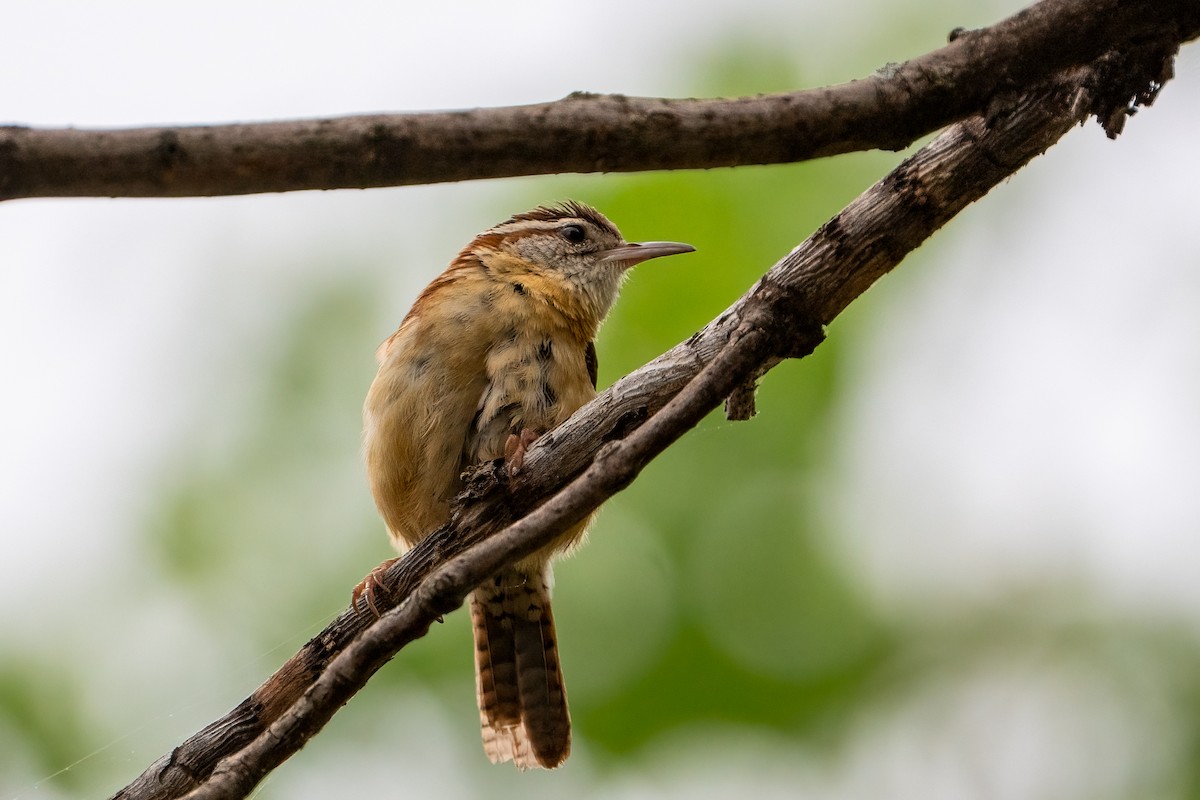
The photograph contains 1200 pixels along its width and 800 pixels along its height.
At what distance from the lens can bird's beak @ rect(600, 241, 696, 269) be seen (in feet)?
19.6

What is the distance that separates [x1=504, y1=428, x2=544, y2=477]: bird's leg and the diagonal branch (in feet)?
0.16

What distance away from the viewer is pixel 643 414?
12.4 ft

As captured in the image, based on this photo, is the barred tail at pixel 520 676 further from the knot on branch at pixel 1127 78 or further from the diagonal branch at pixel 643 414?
the knot on branch at pixel 1127 78

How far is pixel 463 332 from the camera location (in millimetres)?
4938

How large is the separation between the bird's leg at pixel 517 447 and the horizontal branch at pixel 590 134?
A: 1.47 meters

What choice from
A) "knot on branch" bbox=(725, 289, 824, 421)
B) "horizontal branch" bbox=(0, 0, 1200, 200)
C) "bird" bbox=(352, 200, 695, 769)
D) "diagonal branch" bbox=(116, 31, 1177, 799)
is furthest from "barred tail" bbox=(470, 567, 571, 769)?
"horizontal branch" bbox=(0, 0, 1200, 200)

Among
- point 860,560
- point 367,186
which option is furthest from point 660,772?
point 367,186

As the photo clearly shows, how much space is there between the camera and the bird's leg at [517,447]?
154 inches

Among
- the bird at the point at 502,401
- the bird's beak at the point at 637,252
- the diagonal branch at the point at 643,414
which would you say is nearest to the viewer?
the diagonal branch at the point at 643,414

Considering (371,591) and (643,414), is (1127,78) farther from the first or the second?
(371,591)

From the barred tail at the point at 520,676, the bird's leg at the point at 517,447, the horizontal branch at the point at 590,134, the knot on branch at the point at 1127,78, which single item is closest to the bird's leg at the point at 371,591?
the bird's leg at the point at 517,447

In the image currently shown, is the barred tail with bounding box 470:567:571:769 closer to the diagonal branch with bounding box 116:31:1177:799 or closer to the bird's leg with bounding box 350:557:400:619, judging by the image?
the bird's leg with bounding box 350:557:400:619

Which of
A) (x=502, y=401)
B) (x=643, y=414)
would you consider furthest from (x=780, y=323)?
(x=502, y=401)

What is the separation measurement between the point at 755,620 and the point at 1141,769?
2.48 m
